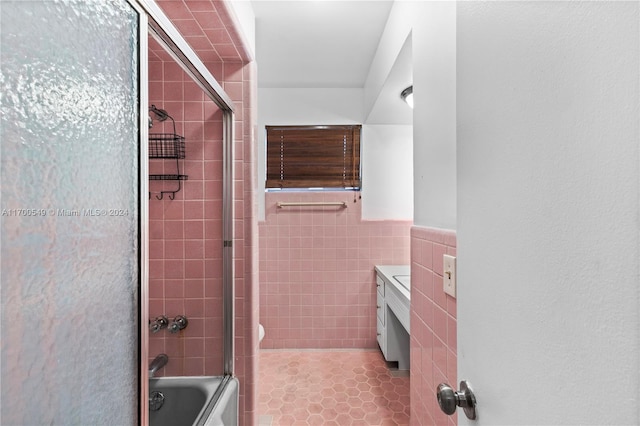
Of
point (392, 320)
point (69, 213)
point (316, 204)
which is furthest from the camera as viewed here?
point (316, 204)

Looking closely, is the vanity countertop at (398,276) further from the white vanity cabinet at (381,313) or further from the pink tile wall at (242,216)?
the pink tile wall at (242,216)

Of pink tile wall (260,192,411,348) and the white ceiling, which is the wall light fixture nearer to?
the white ceiling

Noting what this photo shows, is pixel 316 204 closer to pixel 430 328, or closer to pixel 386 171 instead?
pixel 386 171

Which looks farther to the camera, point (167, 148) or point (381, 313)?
point (381, 313)

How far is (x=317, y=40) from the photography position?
2029 millimetres

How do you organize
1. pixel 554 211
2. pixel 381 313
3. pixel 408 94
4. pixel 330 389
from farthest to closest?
1. pixel 381 313
2. pixel 330 389
3. pixel 408 94
4. pixel 554 211

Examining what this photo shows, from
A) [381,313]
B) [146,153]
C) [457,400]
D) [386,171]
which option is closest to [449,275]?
[457,400]

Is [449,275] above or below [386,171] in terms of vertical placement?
below

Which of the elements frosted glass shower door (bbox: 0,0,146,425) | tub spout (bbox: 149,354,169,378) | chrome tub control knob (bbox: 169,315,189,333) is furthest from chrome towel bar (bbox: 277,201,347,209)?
frosted glass shower door (bbox: 0,0,146,425)

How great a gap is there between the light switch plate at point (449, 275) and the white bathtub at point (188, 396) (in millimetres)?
1077

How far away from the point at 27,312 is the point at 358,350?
2.65m

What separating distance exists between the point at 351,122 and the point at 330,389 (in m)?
2.20

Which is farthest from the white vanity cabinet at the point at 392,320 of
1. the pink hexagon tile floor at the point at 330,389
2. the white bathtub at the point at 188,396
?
the white bathtub at the point at 188,396

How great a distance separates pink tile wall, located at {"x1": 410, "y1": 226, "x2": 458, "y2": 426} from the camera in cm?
91
